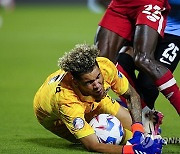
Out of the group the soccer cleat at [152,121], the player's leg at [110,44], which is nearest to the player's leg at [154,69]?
the soccer cleat at [152,121]

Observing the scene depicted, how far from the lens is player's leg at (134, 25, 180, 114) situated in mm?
6832

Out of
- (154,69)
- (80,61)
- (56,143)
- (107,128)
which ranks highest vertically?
(80,61)

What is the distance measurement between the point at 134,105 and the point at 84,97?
1.90 ft

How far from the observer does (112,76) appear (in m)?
6.48

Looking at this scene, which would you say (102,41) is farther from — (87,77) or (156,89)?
(87,77)

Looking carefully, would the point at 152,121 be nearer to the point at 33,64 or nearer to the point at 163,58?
the point at 163,58

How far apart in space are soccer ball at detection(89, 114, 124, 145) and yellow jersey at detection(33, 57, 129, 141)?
151mm

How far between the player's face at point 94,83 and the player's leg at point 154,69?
86 cm

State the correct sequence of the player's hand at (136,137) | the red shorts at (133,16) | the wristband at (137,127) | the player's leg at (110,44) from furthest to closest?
1. the player's leg at (110,44)
2. the red shorts at (133,16)
3. the wristband at (137,127)
4. the player's hand at (136,137)

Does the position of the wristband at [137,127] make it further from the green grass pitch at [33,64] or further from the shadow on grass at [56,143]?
the shadow on grass at [56,143]

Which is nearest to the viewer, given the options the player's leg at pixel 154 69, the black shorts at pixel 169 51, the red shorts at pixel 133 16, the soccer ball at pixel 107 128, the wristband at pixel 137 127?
the wristband at pixel 137 127

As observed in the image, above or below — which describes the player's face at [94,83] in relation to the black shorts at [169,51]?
above

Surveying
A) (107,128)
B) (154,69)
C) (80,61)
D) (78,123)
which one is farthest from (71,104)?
(154,69)

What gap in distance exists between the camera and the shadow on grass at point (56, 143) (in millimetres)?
6609
